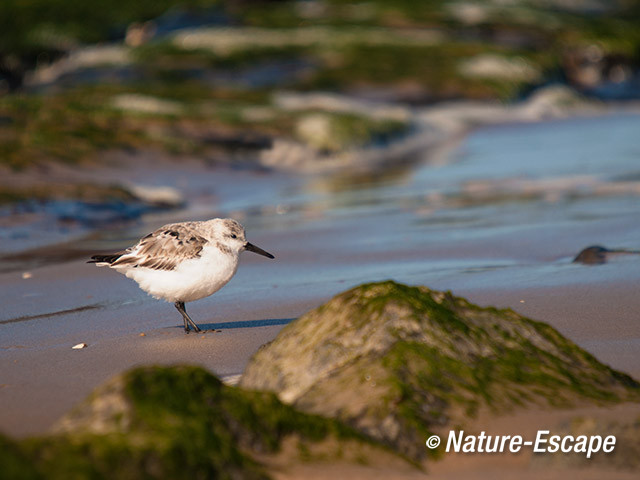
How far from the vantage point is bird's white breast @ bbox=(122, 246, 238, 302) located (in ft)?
20.2

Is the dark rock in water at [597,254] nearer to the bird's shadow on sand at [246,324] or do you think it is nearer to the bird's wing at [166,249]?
the bird's shadow on sand at [246,324]

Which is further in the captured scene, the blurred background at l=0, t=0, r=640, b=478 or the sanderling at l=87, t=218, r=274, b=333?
the blurred background at l=0, t=0, r=640, b=478

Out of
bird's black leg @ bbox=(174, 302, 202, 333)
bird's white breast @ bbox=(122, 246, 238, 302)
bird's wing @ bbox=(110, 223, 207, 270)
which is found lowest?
bird's black leg @ bbox=(174, 302, 202, 333)

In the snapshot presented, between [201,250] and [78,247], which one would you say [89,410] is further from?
[78,247]

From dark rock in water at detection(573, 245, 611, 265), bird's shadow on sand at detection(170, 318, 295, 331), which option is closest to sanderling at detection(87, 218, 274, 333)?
bird's shadow on sand at detection(170, 318, 295, 331)

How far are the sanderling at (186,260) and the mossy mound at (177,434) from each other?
261 cm

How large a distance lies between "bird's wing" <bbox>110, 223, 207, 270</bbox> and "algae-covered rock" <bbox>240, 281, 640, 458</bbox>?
1.96m

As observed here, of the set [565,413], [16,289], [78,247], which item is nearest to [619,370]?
[565,413]

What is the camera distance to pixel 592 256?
24.7 ft

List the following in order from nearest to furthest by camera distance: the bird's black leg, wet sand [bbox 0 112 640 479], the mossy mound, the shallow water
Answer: the mossy mound, wet sand [bbox 0 112 640 479], the shallow water, the bird's black leg

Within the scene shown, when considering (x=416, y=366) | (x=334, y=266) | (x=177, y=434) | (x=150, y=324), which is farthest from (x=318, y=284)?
(x=177, y=434)

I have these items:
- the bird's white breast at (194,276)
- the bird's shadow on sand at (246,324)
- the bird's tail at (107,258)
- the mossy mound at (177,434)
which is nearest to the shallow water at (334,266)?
the bird's shadow on sand at (246,324)

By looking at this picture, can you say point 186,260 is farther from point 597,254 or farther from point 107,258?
point 597,254

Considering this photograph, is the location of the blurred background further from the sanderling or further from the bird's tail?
the bird's tail
